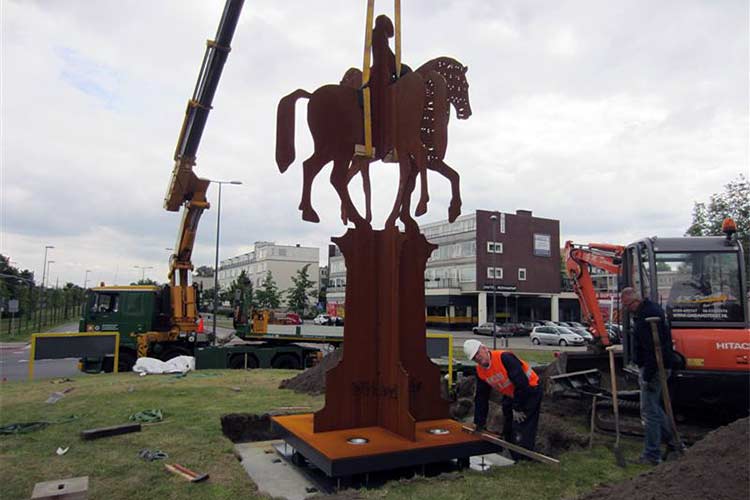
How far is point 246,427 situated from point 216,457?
7.76ft

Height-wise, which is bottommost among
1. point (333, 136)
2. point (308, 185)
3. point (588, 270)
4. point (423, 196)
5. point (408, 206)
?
point (588, 270)

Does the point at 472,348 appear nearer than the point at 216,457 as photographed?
No

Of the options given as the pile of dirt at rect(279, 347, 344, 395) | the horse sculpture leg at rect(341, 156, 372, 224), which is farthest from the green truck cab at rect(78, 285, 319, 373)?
the horse sculpture leg at rect(341, 156, 372, 224)

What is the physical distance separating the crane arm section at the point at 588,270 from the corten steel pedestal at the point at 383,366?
Result: 20.6 ft

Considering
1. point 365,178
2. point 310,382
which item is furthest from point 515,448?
point 310,382

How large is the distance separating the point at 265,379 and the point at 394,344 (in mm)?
8007

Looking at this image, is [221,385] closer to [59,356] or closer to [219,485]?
[59,356]

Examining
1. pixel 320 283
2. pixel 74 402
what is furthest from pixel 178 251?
pixel 320 283

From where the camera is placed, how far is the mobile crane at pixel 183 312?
1575 centimetres

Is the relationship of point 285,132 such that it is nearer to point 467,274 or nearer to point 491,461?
point 491,461

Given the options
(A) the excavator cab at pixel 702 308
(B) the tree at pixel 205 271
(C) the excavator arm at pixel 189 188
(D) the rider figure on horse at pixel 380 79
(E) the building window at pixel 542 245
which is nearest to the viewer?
(D) the rider figure on horse at pixel 380 79

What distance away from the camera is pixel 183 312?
17047 mm

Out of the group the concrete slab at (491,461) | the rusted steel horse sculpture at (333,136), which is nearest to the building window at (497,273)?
the concrete slab at (491,461)

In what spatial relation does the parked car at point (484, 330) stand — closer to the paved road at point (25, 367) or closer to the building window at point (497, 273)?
the building window at point (497, 273)
